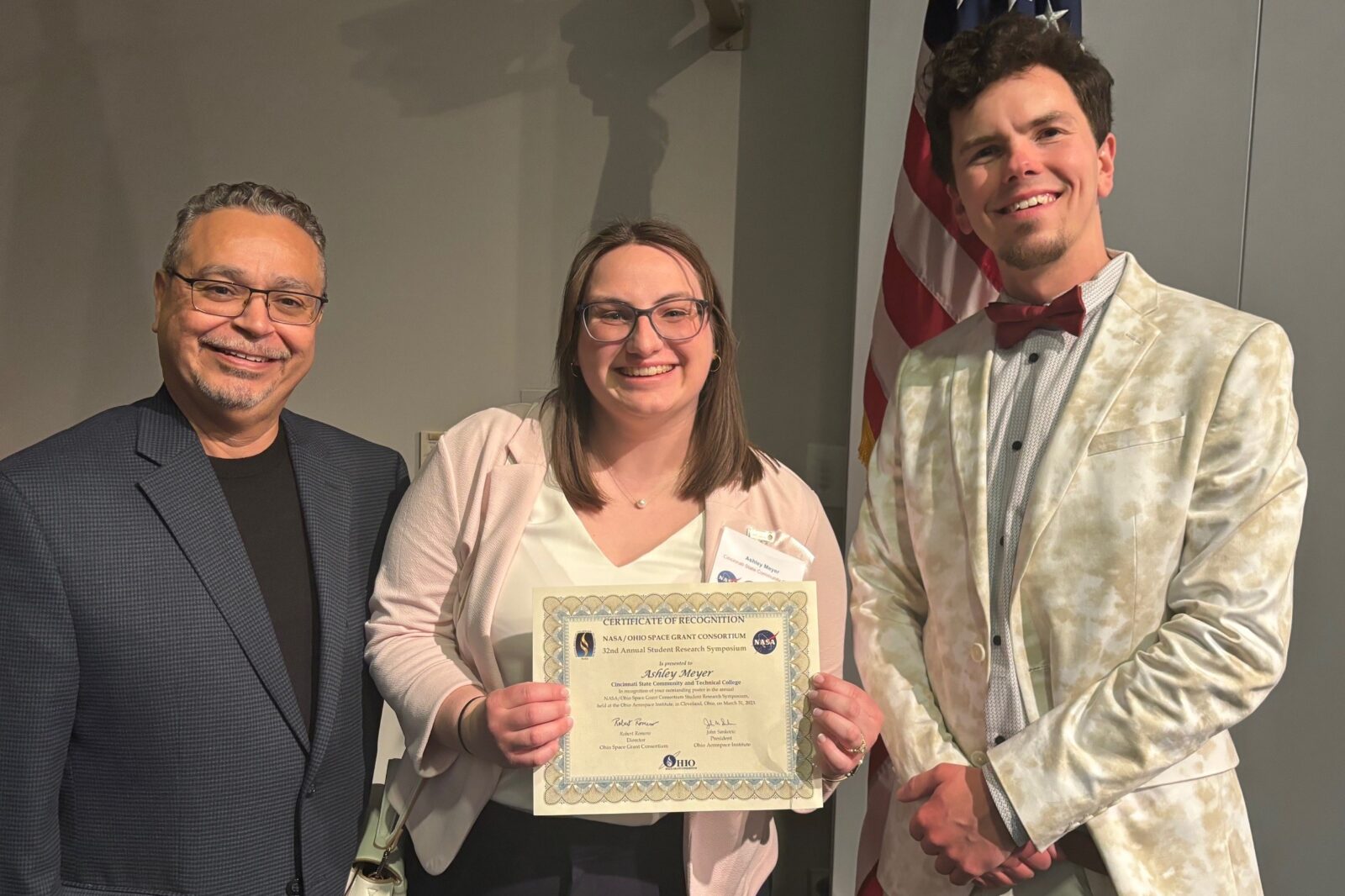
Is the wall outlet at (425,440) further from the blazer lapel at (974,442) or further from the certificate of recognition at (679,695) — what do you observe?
the blazer lapel at (974,442)

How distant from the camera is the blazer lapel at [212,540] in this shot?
1.76m

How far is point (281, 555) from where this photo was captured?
75.3 inches

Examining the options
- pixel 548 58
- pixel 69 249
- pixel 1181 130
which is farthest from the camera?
pixel 69 249

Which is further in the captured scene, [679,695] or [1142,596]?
[679,695]

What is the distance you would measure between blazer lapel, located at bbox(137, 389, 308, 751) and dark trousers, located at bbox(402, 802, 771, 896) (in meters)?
0.38

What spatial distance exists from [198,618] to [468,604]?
46 centimetres

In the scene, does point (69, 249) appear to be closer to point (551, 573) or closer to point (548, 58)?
point (548, 58)

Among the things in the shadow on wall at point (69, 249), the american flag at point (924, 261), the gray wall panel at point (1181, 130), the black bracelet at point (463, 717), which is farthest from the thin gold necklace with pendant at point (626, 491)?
the shadow on wall at point (69, 249)

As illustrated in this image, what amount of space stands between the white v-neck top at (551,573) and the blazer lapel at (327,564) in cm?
30

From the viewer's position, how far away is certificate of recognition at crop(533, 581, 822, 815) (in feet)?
5.40

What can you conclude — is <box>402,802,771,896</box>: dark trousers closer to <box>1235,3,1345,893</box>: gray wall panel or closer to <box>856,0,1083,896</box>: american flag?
<box>856,0,1083,896</box>: american flag

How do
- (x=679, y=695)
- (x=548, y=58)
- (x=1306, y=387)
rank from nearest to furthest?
(x=679, y=695) < (x=1306, y=387) < (x=548, y=58)

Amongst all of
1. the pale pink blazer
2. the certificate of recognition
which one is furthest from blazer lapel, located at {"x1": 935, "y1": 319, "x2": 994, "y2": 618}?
the pale pink blazer


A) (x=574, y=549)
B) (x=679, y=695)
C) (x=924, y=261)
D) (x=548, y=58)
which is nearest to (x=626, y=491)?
(x=574, y=549)
